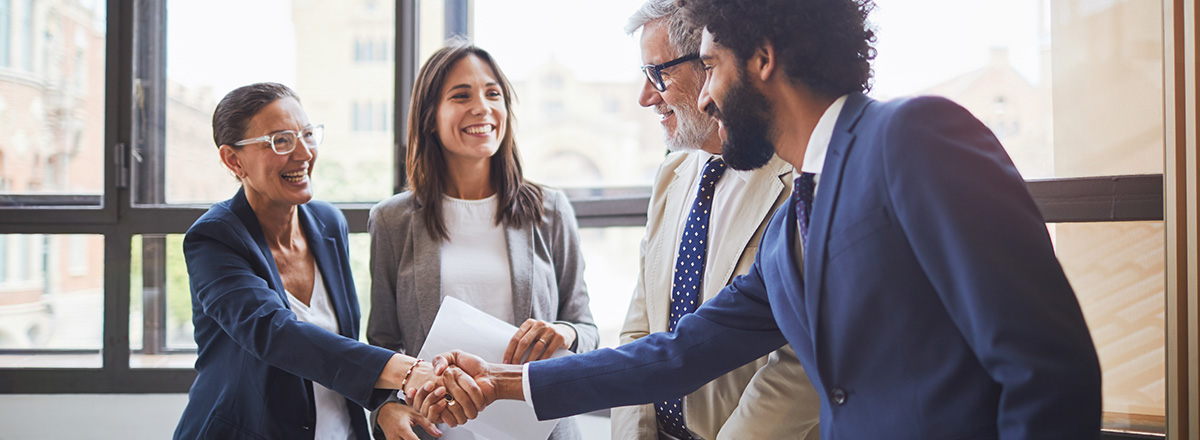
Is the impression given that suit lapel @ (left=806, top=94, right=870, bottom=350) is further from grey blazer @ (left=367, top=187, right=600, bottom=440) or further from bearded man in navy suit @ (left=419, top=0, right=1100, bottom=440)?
grey blazer @ (left=367, top=187, right=600, bottom=440)

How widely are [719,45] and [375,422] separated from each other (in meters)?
1.26

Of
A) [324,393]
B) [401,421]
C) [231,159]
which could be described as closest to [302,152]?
[231,159]

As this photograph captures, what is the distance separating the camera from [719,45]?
4.03ft

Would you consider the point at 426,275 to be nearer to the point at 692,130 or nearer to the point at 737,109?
the point at 692,130

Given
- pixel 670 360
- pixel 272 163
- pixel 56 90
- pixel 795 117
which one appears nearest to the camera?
pixel 795 117

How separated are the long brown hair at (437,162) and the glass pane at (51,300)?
1.85m

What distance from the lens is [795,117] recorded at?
1162 mm

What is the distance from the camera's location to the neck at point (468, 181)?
2.02 m

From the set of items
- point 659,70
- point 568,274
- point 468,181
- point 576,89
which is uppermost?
point 576,89

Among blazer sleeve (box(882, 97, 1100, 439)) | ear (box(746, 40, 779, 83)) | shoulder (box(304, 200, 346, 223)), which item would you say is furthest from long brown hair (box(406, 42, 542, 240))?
blazer sleeve (box(882, 97, 1100, 439))

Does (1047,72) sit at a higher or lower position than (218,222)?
higher

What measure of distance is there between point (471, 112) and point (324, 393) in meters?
0.83

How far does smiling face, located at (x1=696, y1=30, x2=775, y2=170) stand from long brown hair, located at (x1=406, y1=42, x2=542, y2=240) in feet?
2.75

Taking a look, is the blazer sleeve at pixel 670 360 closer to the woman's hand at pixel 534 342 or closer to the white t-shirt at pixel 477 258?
the woman's hand at pixel 534 342
